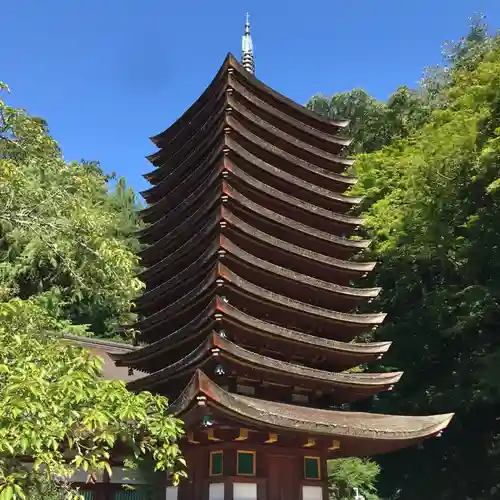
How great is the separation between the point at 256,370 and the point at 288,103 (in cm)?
830

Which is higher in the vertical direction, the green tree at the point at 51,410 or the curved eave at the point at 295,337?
the curved eave at the point at 295,337

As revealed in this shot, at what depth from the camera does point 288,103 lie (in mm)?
16016

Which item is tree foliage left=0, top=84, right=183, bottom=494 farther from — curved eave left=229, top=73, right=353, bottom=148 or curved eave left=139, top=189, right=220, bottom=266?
curved eave left=229, top=73, right=353, bottom=148

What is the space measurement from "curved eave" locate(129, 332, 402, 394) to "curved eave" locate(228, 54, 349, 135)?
769 centimetres

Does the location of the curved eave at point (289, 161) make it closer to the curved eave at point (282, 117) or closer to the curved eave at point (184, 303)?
the curved eave at point (282, 117)

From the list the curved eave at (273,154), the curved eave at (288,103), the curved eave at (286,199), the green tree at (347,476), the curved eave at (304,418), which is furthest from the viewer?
the green tree at (347,476)

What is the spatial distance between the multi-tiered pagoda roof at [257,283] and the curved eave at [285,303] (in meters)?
0.03

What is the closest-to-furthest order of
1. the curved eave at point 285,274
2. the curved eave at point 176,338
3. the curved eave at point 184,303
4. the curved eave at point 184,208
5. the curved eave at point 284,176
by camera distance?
the curved eave at point 176,338 < the curved eave at point 184,303 < the curved eave at point 285,274 < the curved eave at point 184,208 < the curved eave at point 284,176

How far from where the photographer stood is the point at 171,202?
15484 millimetres

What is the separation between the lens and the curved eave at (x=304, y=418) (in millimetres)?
8867

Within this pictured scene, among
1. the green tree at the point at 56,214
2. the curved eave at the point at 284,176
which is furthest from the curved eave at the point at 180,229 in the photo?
the green tree at the point at 56,214

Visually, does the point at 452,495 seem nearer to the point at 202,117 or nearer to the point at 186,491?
the point at 186,491

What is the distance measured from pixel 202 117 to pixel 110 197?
63.4 feet

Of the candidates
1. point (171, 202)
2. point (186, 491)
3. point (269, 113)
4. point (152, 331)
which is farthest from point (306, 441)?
point (269, 113)
